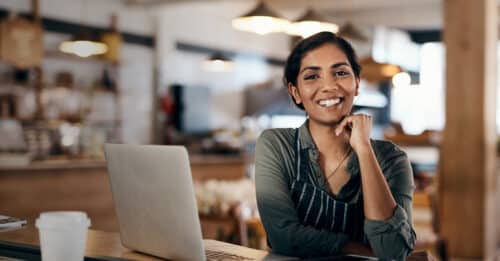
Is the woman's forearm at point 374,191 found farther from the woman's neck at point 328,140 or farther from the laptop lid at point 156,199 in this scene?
the laptop lid at point 156,199

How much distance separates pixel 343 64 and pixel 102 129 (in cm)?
887

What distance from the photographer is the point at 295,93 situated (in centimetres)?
229

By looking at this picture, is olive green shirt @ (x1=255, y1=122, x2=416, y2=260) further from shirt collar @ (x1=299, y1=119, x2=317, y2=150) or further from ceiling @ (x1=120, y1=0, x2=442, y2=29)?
ceiling @ (x1=120, y1=0, x2=442, y2=29)

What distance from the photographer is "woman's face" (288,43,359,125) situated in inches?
85.7

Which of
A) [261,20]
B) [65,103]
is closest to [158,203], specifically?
[261,20]

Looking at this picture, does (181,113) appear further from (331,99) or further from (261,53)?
(331,99)

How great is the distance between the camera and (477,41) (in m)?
6.90

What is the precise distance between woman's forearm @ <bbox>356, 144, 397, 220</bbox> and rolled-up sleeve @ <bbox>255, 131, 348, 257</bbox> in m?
0.14

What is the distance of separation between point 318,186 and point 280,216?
0.50ft

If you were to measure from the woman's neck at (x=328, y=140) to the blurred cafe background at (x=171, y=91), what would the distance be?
2853mm

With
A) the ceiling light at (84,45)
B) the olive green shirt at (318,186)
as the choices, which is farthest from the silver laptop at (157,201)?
the ceiling light at (84,45)

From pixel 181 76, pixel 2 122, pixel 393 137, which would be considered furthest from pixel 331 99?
pixel 181 76

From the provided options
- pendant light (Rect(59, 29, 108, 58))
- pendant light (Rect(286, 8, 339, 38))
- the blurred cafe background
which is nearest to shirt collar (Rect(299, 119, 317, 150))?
the blurred cafe background

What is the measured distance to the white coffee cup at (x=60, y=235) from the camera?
184cm
